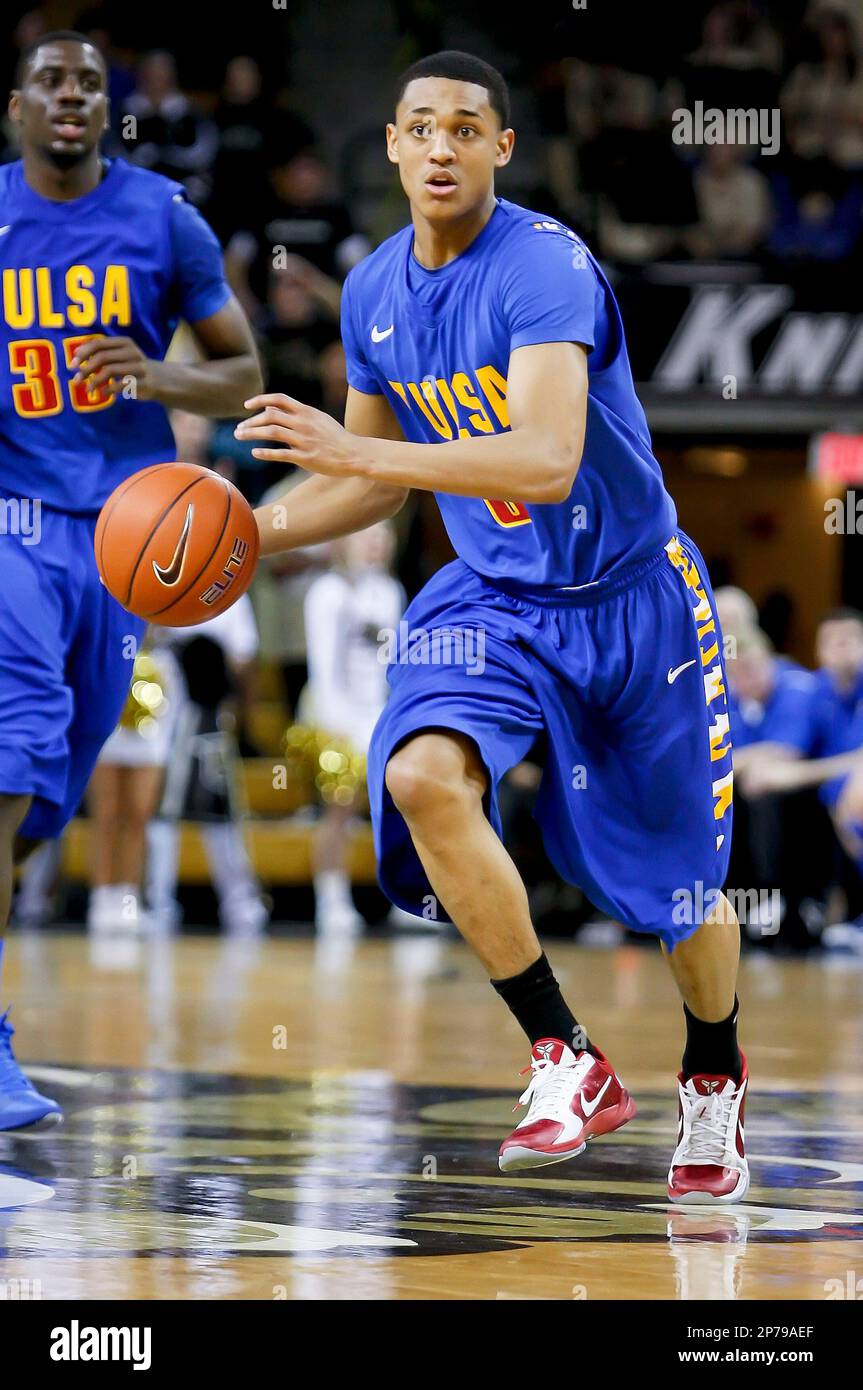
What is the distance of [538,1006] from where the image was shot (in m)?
3.54

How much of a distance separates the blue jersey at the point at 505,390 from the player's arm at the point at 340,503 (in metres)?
0.18

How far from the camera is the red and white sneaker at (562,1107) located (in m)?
3.29

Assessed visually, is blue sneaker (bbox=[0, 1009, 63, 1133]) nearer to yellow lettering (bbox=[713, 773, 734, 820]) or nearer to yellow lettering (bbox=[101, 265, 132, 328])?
yellow lettering (bbox=[713, 773, 734, 820])

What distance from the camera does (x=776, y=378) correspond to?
41.3ft

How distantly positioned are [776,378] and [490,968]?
9585 millimetres

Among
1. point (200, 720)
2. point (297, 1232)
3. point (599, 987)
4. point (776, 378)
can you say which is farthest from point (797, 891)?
point (297, 1232)

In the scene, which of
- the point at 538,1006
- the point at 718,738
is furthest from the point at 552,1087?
the point at 718,738

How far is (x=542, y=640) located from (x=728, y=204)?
32.8ft

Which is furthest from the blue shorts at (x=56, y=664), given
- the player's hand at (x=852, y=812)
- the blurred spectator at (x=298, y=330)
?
the blurred spectator at (x=298, y=330)

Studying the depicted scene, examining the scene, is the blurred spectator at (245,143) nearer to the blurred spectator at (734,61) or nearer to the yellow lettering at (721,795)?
the blurred spectator at (734,61)

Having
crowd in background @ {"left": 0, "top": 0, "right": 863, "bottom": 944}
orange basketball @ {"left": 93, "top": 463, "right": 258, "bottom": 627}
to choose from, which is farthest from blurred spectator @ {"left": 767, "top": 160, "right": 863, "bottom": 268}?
orange basketball @ {"left": 93, "top": 463, "right": 258, "bottom": 627}

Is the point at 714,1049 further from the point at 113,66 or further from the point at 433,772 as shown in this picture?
the point at 113,66
